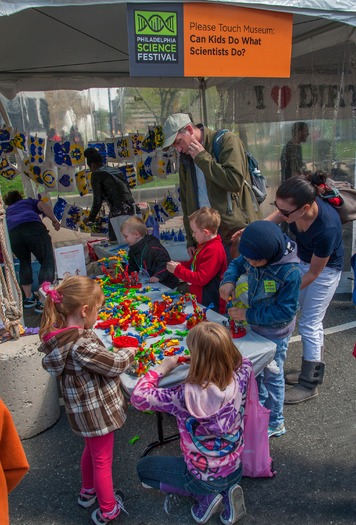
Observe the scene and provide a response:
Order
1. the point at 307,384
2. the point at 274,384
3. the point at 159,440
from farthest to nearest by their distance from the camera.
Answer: the point at 307,384
the point at 159,440
the point at 274,384

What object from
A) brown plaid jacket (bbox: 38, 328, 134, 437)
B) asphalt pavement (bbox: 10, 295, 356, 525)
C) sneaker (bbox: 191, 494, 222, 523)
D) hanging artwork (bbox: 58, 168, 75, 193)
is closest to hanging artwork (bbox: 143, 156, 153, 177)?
hanging artwork (bbox: 58, 168, 75, 193)

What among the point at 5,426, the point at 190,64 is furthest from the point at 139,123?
the point at 5,426

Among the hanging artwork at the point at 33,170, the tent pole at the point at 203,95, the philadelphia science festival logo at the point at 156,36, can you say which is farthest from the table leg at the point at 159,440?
the tent pole at the point at 203,95

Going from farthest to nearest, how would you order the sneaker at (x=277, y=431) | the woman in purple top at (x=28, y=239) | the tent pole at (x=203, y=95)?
1. the tent pole at (x=203, y=95)
2. the woman in purple top at (x=28, y=239)
3. the sneaker at (x=277, y=431)

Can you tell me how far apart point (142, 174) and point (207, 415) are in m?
5.51

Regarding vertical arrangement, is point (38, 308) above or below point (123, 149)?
below

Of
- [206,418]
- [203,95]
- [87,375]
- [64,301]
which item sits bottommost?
[206,418]

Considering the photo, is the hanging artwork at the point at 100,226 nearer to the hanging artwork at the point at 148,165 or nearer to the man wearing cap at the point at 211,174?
the hanging artwork at the point at 148,165

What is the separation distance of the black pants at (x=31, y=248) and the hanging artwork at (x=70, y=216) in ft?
4.09

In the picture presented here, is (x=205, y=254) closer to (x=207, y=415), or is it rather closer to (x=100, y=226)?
(x=207, y=415)

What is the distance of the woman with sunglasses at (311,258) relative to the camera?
288 centimetres

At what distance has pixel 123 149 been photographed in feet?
23.1

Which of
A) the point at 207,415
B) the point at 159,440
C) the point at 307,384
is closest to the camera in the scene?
the point at 207,415

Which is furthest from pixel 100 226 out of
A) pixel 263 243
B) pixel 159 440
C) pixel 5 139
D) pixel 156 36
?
Result: pixel 263 243
